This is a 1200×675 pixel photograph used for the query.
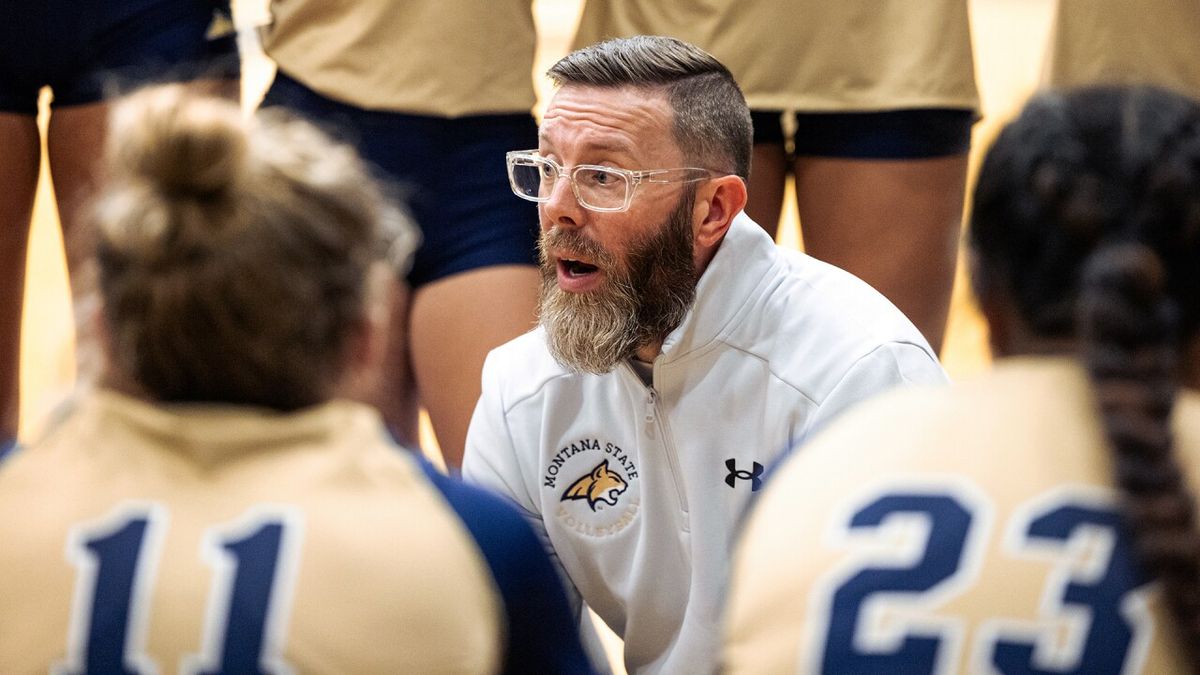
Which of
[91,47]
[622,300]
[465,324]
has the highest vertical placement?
[91,47]

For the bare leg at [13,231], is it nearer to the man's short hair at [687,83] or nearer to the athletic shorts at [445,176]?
the athletic shorts at [445,176]

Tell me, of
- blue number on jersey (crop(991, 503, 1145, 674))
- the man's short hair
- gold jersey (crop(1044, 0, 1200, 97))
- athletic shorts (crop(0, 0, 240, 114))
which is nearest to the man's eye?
the man's short hair

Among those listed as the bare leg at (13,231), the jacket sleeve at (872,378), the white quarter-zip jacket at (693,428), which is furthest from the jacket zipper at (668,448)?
the bare leg at (13,231)

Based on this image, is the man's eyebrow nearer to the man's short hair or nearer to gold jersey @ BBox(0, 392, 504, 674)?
the man's short hair

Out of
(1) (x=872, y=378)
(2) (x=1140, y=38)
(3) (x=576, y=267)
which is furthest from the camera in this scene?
(2) (x=1140, y=38)

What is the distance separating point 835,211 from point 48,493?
1.60 metres

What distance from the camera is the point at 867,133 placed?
8.21 feet

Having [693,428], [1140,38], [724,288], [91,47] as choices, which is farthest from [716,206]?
[91,47]

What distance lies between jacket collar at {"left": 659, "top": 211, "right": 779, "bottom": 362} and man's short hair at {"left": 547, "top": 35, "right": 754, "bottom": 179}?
14cm

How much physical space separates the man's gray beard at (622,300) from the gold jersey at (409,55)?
0.36 metres

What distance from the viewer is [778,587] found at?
1.16 m

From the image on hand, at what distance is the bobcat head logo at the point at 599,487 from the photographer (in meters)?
2.09

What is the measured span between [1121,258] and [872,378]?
91 cm

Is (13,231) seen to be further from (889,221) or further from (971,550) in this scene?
(971,550)
